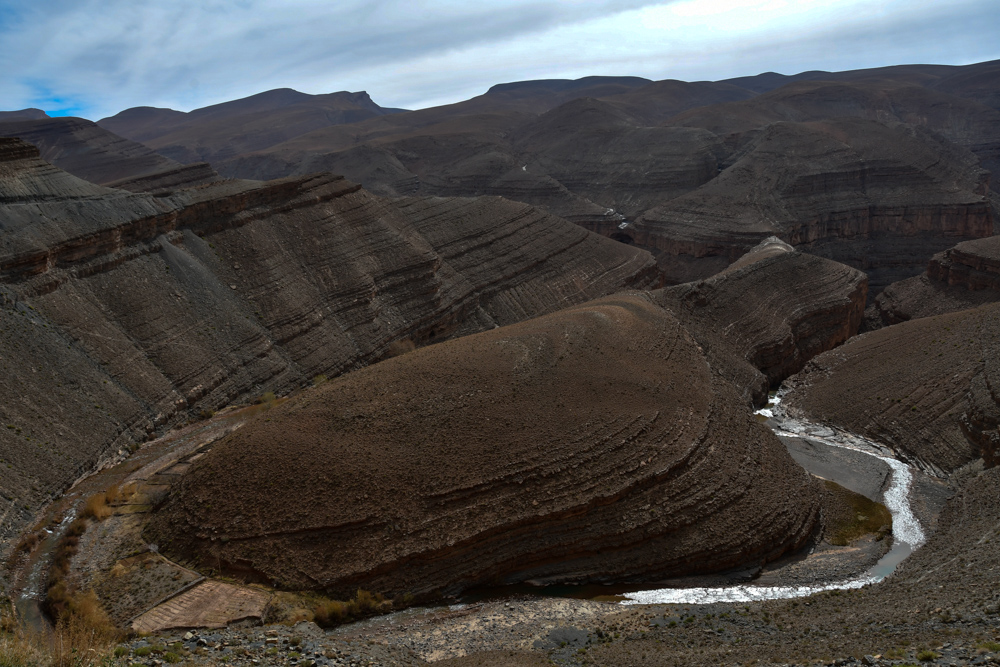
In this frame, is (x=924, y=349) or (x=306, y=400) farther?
(x=924, y=349)

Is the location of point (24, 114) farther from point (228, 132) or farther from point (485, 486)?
point (485, 486)

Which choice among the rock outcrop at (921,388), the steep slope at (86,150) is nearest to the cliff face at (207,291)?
the rock outcrop at (921,388)

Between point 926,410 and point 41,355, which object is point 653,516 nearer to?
point 926,410

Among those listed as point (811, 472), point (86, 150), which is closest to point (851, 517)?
point (811, 472)

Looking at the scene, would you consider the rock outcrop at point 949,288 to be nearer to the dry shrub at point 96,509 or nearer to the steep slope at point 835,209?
the steep slope at point 835,209

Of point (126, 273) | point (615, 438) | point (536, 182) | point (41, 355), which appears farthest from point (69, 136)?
point (615, 438)

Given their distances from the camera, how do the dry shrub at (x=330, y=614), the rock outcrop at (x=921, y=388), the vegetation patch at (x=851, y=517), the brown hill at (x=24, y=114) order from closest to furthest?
the dry shrub at (x=330, y=614), the vegetation patch at (x=851, y=517), the rock outcrop at (x=921, y=388), the brown hill at (x=24, y=114)
